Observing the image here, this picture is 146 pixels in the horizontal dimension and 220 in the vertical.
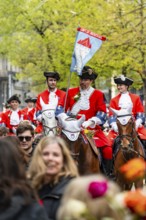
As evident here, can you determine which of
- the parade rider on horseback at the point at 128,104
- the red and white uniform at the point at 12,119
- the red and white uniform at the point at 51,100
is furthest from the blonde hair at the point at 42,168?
the red and white uniform at the point at 12,119

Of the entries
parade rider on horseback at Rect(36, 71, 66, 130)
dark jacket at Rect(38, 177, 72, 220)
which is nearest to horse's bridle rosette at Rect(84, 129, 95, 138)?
parade rider on horseback at Rect(36, 71, 66, 130)

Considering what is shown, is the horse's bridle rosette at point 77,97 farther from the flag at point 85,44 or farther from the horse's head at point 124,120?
the flag at point 85,44

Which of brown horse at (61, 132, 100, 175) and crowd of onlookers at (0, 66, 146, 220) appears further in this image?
brown horse at (61, 132, 100, 175)

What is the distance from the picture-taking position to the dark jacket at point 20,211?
5062 millimetres

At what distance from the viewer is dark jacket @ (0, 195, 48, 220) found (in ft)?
16.6

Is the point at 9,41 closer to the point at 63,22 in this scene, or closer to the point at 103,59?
the point at 63,22

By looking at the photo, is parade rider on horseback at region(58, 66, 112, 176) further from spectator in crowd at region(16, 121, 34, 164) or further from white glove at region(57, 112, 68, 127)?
spectator in crowd at region(16, 121, 34, 164)

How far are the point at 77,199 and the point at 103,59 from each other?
87.7ft

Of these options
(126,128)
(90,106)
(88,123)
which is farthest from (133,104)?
(88,123)

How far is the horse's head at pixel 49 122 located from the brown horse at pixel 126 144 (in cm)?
116

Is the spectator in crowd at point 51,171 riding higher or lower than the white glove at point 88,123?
higher

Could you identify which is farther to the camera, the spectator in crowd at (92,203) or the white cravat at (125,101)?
the white cravat at (125,101)

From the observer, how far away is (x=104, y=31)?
31.0 m

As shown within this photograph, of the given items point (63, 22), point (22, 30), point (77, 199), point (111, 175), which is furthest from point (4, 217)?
point (22, 30)
